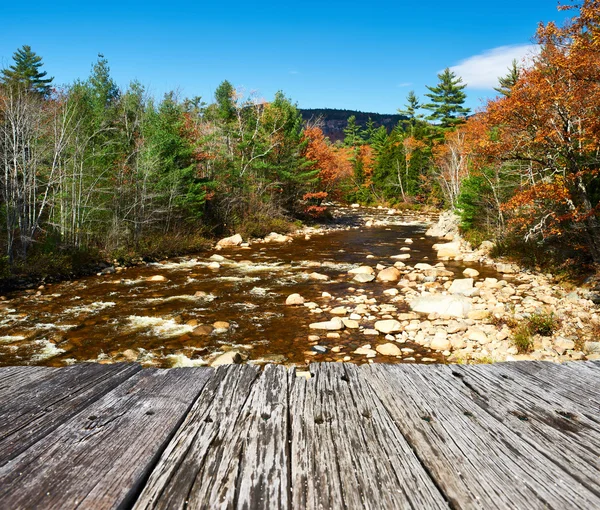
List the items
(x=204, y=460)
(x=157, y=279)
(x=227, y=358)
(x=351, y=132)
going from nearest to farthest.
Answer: (x=204, y=460)
(x=227, y=358)
(x=157, y=279)
(x=351, y=132)

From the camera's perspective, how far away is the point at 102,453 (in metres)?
1.05

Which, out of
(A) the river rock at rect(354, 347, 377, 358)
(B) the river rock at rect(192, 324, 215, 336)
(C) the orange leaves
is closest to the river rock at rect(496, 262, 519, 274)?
(A) the river rock at rect(354, 347, 377, 358)

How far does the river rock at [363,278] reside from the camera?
11.8m

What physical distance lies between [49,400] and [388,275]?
11.3 metres

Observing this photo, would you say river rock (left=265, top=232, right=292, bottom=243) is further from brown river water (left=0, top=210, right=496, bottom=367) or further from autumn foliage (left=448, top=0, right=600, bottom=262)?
autumn foliage (left=448, top=0, right=600, bottom=262)

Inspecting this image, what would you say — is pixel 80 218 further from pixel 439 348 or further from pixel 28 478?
pixel 28 478

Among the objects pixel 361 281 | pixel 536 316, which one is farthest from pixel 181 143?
pixel 536 316

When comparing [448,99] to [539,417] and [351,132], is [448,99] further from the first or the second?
[539,417]

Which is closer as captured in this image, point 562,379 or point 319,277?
point 562,379

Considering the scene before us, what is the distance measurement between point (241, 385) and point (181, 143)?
19224 mm

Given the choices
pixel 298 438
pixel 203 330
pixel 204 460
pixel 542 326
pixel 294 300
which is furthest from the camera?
pixel 294 300

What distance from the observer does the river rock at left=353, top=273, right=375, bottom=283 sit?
11773 mm

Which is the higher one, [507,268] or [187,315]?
[507,268]

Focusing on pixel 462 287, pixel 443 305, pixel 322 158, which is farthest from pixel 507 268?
pixel 322 158
